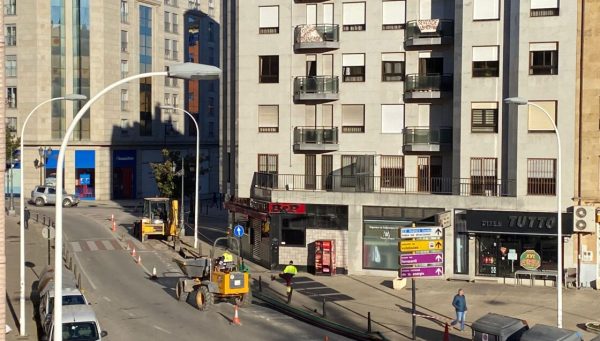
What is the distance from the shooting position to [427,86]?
46.1 m

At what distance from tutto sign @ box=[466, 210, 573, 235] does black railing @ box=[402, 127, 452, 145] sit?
5622 millimetres

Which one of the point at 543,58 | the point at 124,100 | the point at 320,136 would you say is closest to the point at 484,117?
the point at 543,58

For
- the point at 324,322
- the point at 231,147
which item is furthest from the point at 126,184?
the point at 324,322

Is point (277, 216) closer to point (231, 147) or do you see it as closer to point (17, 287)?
point (231, 147)

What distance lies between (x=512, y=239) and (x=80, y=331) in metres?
23.7

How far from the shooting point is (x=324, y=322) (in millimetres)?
32406

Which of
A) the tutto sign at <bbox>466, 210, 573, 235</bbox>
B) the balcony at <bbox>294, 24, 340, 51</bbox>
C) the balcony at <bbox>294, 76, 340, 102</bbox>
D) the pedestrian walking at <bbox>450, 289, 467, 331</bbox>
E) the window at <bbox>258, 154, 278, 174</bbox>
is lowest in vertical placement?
the pedestrian walking at <bbox>450, 289, 467, 331</bbox>

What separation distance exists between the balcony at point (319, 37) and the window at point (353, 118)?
363cm

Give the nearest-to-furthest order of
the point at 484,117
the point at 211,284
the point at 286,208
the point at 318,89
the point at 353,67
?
the point at 211,284, the point at 484,117, the point at 286,208, the point at 353,67, the point at 318,89

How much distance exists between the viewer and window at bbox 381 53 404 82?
4694 centimetres

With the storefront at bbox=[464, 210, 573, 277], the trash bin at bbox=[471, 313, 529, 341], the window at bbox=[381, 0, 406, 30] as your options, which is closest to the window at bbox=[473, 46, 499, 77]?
the window at bbox=[381, 0, 406, 30]

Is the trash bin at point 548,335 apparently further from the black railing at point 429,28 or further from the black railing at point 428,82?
the black railing at point 429,28

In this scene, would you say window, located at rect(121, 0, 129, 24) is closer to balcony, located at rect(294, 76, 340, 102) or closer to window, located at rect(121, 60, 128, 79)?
window, located at rect(121, 60, 128, 79)

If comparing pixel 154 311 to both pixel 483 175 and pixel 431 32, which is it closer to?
pixel 483 175
